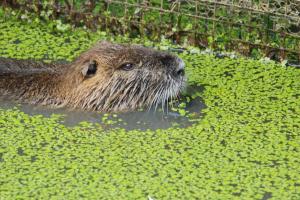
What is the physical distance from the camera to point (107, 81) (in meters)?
7.02

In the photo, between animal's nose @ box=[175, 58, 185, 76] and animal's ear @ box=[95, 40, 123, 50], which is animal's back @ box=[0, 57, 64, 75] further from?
animal's nose @ box=[175, 58, 185, 76]

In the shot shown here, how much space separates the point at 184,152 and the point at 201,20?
228 centimetres

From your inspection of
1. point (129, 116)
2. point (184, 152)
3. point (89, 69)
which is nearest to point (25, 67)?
point (89, 69)

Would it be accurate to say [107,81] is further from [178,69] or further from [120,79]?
[178,69]

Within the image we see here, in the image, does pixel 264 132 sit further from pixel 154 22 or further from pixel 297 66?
pixel 154 22

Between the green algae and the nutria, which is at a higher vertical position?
the nutria

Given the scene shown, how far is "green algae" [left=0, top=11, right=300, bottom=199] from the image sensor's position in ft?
19.2

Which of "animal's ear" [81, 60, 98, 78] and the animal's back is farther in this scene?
the animal's back

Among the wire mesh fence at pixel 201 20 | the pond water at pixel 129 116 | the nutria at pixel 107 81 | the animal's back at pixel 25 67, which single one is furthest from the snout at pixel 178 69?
the wire mesh fence at pixel 201 20

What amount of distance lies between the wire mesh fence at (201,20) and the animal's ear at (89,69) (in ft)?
4.53

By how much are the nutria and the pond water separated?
56 millimetres

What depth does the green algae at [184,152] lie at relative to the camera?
5855 millimetres

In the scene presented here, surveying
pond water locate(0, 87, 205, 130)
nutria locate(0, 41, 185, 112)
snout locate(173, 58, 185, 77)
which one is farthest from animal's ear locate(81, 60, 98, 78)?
snout locate(173, 58, 185, 77)

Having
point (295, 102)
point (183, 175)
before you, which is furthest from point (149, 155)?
point (295, 102)
